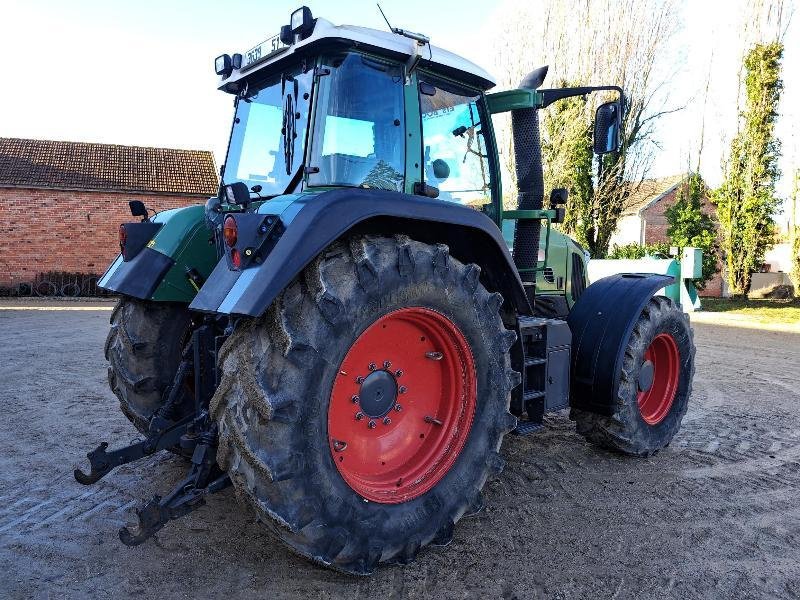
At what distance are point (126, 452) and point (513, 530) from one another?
1932 mm

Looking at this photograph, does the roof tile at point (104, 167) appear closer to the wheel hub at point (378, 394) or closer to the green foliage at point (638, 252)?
the green foliage at point (638, 252)

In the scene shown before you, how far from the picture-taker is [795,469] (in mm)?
4168

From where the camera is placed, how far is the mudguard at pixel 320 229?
2.35 m

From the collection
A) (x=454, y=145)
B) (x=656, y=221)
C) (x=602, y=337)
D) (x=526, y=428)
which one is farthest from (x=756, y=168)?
(x=526, y=428)

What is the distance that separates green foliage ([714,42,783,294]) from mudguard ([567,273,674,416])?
19.3 meters

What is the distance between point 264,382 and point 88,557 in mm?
1314

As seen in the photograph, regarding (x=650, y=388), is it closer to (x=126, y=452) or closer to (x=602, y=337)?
(x=602, y=337)

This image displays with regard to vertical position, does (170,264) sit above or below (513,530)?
above

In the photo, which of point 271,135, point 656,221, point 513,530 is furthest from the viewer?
point 656,221

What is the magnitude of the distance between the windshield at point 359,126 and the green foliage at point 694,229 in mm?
19917

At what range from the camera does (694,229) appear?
70.5 ft

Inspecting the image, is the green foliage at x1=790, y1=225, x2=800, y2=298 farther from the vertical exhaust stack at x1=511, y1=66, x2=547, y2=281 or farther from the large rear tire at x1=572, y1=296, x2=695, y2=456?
the vertical exhaust stack at x1=511, y1=66, x2=547, y2=281

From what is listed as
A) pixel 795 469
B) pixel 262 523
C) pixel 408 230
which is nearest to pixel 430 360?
pixel 408 230

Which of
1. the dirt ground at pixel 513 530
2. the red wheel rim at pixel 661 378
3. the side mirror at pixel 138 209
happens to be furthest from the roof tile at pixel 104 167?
the red wheel rim at pixel 661 378
